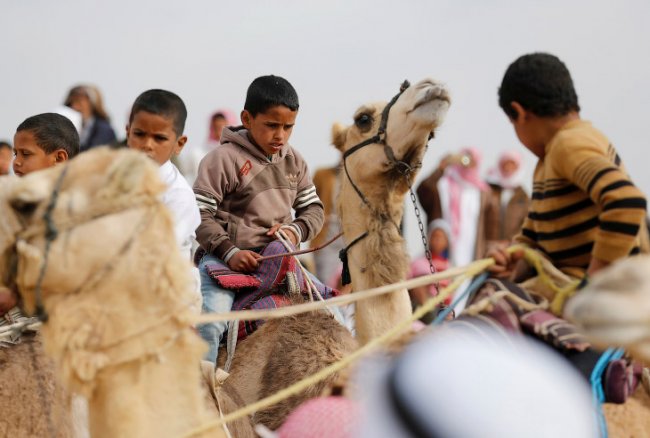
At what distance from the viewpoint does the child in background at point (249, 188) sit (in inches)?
220

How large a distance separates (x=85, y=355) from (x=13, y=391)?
1.45 m

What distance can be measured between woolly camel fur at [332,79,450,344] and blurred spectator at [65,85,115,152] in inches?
168

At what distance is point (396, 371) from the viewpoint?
2.18m

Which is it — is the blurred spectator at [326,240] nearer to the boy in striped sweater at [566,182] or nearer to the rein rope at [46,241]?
the boy in striped sweater at [566,182]

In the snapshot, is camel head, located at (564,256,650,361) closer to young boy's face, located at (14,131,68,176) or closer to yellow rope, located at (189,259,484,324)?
yellow rope, located at (189,259,484,324)

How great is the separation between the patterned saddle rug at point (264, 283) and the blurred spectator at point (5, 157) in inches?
176

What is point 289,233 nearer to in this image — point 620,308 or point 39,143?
point 39,143

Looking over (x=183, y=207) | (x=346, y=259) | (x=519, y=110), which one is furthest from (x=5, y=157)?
(x=519, y=110)

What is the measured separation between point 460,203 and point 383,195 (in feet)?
24.4

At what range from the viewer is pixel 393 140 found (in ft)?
17.8

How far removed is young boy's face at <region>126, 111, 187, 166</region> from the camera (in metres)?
4.91

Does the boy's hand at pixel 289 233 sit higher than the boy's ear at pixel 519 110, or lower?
lower

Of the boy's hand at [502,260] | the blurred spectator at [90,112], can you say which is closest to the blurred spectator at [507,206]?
the blurred spectator at [90,112]

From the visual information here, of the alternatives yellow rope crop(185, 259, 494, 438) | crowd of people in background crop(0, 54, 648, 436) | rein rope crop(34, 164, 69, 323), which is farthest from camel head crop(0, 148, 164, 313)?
yellow rope crop(185, 259, 494, 438)
